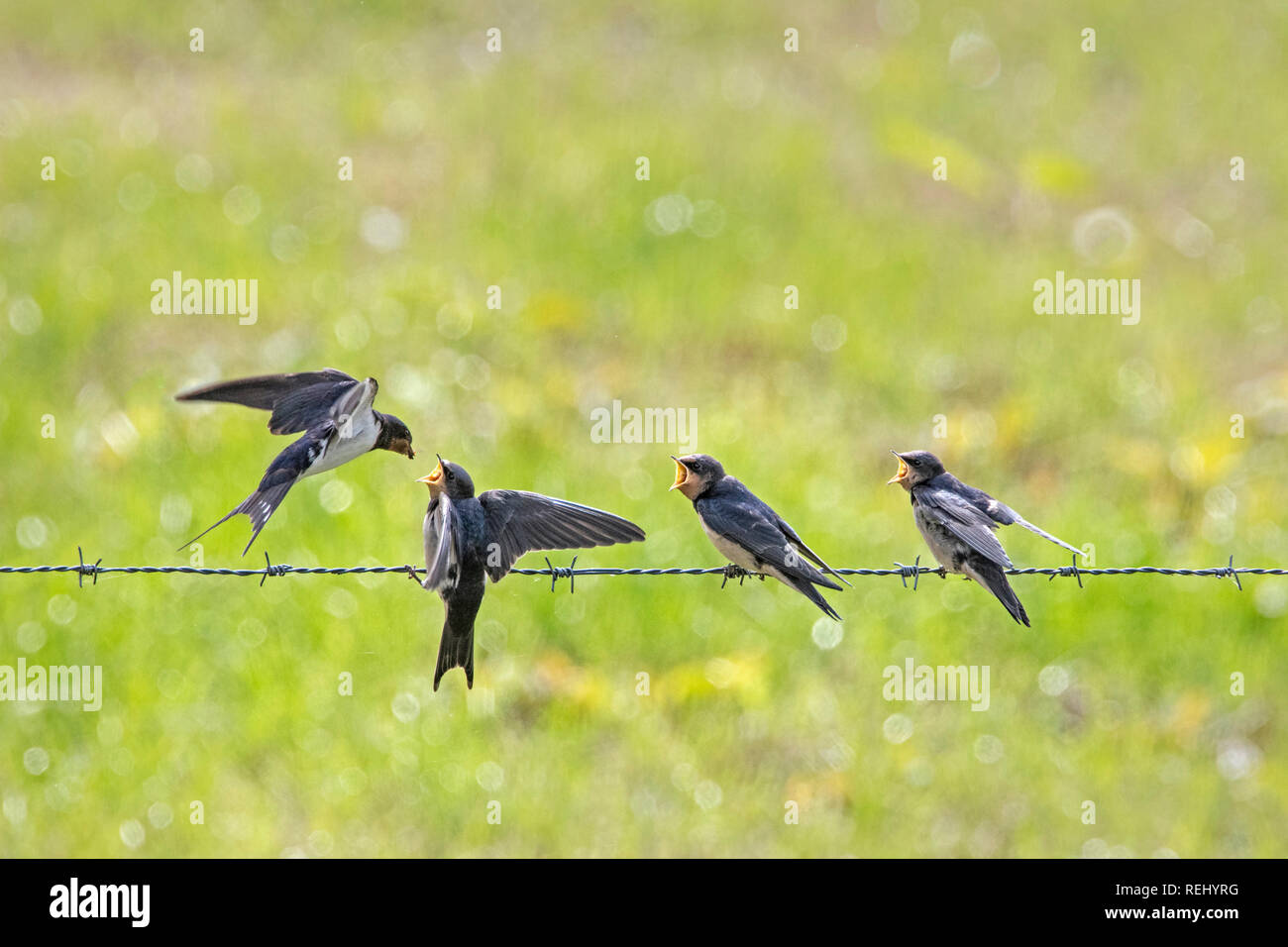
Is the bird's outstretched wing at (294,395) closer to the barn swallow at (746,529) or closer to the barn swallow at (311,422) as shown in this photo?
the barn swallow at (311,422)

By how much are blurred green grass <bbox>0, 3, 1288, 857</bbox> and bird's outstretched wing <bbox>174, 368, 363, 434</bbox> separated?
427 cm

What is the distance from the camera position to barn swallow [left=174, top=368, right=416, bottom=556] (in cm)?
483

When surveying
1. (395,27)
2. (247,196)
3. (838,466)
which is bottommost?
(838,466)

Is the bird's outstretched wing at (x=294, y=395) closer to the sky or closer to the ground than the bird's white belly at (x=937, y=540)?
closer to the sky

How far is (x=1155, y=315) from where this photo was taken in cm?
1684

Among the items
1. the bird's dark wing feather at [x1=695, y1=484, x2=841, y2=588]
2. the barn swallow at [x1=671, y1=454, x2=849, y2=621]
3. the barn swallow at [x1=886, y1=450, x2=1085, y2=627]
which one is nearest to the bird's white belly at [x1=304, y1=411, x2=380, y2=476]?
the barn swallow at [x1=671, y1=454, x2=849, y2=621]

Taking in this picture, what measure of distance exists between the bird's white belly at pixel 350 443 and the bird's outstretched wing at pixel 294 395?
7 centimetres

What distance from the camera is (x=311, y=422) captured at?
495 centimetres

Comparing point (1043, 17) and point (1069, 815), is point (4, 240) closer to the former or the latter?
point (1069, 815)

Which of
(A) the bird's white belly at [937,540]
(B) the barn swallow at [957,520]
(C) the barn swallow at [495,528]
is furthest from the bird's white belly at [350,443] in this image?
(A) the bird's white belly at [937,540]

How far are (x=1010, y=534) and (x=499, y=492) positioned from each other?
6972mm

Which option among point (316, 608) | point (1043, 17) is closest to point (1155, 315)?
point (1043, 17)

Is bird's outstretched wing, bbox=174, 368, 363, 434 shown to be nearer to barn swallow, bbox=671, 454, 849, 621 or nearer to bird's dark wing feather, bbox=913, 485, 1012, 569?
barn swallow, bbox=671, 454, 849, 621

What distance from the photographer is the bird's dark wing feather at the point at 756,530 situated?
214 inches
